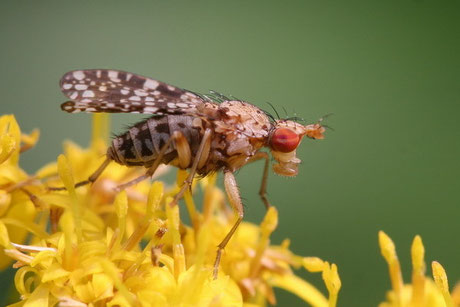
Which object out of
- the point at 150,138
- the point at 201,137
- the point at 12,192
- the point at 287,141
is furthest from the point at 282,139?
the point at 12,192

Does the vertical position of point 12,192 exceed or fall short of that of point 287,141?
it falls short

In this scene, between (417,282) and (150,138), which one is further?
(150,138)

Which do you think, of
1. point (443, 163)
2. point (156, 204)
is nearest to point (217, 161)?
point (156, 204)

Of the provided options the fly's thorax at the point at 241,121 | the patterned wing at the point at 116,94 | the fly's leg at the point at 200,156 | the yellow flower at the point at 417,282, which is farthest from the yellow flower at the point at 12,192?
the yellow flower at the point at 417,282

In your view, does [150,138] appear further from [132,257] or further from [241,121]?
[132,257]

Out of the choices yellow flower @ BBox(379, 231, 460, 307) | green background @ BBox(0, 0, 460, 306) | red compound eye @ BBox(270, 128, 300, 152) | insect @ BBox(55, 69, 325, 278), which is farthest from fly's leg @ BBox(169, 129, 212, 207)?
green background @ BBox(0, 0, 460, 306)

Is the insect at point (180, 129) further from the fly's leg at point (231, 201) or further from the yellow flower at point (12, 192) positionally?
the yellow flower at point (12, 192)

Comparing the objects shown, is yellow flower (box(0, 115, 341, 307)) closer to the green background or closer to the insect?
the insect
